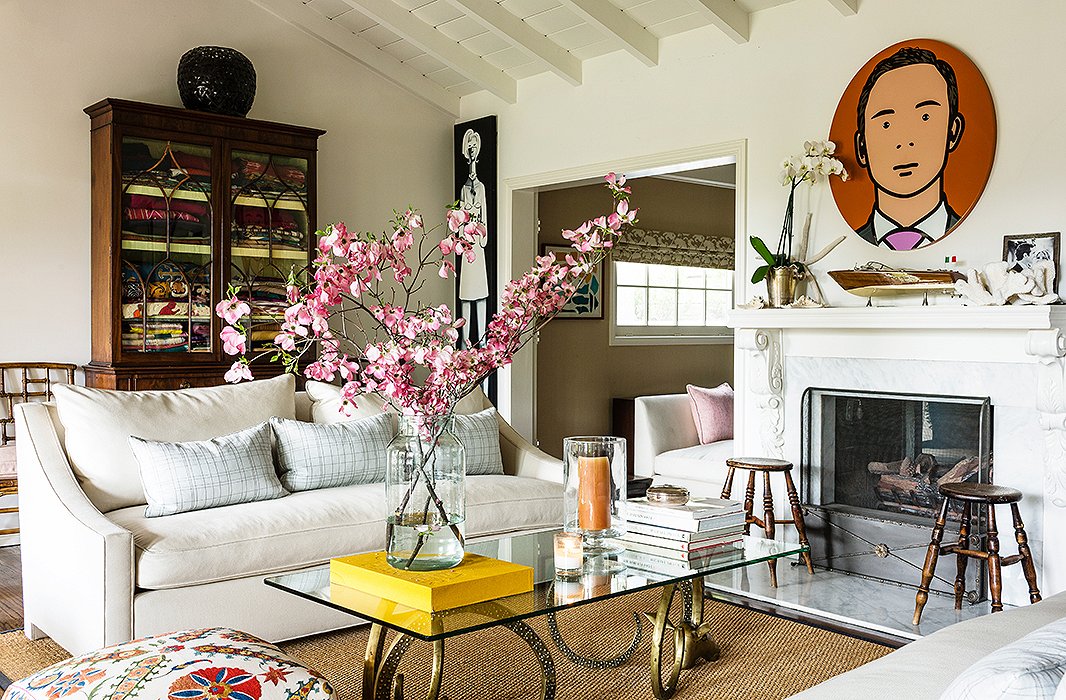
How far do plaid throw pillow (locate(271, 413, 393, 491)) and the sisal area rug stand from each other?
0.57 m

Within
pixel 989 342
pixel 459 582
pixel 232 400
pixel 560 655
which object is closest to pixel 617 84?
pixel 989 342

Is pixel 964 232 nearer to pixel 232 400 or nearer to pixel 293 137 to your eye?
pixel 232 400

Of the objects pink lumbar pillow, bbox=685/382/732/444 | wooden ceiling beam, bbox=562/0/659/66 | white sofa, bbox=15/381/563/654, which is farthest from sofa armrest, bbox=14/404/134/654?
pink lumbar pillow, bbox=685/382/732/444

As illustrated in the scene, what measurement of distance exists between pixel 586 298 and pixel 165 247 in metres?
3.07

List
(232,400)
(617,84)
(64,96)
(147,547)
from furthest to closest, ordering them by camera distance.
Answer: (617,84) → (64,96) → (232,400) → (147,547)

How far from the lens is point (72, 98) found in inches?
198

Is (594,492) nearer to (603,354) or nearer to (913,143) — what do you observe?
(913,143)

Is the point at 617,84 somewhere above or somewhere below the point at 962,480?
above

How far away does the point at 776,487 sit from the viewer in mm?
4660

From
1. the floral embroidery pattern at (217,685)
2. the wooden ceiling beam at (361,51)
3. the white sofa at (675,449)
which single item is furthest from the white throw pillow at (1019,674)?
the wooden ceiling beam at (361,51)

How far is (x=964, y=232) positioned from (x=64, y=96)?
423 centimetres

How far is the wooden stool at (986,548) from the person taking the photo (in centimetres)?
348

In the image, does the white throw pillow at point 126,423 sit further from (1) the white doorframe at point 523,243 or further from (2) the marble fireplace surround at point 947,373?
(1) the white doorframe at point 523,243

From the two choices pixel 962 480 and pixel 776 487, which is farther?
pixel 776 487
